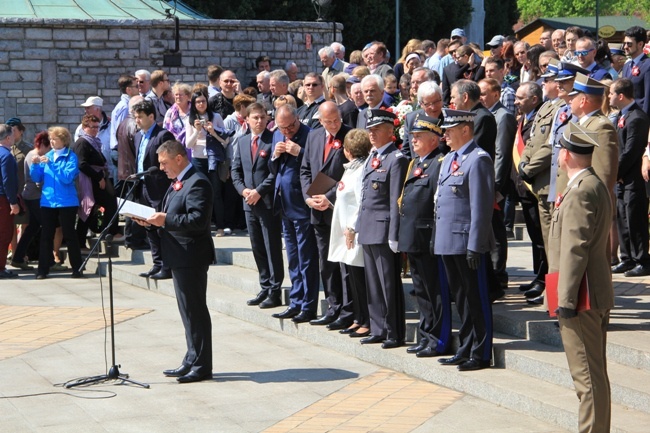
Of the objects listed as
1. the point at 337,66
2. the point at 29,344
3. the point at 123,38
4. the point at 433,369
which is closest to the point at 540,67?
→ the point at 337,66

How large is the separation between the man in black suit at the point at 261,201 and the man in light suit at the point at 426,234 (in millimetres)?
2372

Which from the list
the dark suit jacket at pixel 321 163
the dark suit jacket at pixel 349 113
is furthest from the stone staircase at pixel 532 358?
the dark suit jacket at pixel 349 113

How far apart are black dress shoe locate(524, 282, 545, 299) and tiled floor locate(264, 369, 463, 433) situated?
159 centimetres

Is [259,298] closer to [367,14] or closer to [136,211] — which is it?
[136,211]

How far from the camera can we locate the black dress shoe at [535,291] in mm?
9914

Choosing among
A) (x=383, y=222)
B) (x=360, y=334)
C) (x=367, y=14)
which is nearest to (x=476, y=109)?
(x=383, y=222)

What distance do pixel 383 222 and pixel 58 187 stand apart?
245 inches

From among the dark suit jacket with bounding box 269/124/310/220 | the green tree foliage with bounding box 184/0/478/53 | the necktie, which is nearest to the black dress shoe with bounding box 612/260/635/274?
the dark suit jacket with bounding box 269/124/310/220

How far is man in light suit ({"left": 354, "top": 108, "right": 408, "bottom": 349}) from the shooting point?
9336 millimetres

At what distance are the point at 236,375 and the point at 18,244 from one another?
6.81m

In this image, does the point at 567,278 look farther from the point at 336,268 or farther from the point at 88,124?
the point at 88,124

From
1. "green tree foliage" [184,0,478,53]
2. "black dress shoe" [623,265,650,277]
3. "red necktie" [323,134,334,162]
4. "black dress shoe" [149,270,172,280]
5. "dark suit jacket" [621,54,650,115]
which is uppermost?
"green tree foliage" [184,0,478,53]

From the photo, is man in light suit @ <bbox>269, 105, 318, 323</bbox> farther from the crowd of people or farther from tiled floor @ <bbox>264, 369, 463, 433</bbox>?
tiled floor @ <bbox>264, 369, 463, 433</bbox>

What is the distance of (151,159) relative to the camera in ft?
43.9
